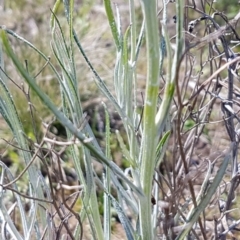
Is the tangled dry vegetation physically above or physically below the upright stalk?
below

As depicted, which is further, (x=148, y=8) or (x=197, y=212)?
(x=197, y=212)

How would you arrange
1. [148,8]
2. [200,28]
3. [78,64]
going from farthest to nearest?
[200,28], [78,64], [148,8]

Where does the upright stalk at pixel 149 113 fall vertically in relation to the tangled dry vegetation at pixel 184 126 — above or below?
above

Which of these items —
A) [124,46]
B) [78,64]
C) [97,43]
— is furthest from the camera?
[97,43]

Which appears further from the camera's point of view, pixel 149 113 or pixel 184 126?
pixel 184 126

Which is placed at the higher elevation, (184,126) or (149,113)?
(149,113)

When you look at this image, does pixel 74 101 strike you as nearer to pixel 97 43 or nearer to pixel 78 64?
pixel 78 64

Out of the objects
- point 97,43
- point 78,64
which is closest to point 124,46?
point 78,64

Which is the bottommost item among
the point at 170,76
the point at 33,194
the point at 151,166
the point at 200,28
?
the point at 200,28

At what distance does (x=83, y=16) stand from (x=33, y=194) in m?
2.18

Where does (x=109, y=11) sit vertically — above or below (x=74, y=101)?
above

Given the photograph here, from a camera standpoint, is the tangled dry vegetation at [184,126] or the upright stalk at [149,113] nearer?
the upright stalk at [149,113]

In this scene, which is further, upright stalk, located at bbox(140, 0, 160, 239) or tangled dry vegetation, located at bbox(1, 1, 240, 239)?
tangled dry vegetation, located at bbox(1, 1, 240, 239)

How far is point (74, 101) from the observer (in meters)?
0.91
